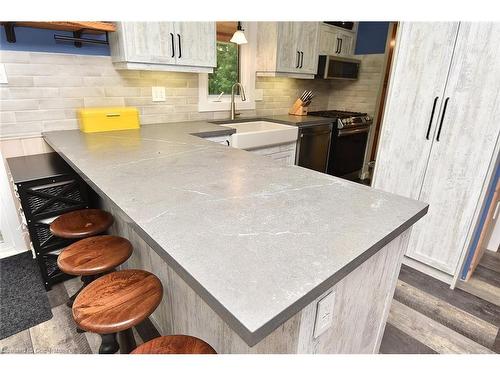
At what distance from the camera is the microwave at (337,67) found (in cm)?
357

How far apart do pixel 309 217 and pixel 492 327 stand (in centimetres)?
170

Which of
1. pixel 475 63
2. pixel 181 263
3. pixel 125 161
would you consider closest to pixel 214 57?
pixel 125 161

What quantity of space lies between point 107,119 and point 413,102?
7.35ft

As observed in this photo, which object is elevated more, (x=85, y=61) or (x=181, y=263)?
(x=85, y=61)

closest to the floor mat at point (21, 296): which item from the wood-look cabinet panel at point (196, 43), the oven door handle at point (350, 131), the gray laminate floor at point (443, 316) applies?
the wood-look cabinet panel at point (196, 43)

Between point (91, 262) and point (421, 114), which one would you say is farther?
point (421, 114)

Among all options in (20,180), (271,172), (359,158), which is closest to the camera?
(271,172)

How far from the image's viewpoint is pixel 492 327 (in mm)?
1730

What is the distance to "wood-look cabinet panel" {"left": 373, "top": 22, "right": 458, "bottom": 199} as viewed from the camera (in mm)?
1887

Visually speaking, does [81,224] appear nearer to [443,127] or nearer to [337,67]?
[443,127]

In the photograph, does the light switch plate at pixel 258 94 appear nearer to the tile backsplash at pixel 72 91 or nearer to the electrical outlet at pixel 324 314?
the tile backsplash at pixel 72 91

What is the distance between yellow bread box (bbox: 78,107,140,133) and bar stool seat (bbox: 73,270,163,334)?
139cm

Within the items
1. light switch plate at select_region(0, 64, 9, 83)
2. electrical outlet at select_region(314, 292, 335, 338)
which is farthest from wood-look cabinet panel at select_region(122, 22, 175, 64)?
electrical outlet at select_region(314, 292, 335, 338)
